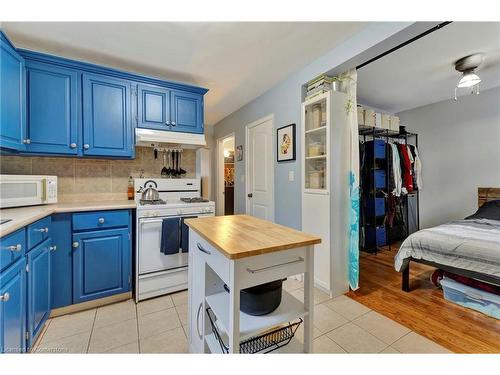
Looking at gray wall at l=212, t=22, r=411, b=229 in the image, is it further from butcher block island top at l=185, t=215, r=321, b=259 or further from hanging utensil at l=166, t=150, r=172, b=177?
butcher block island top at l=185, t=215, r=321, b=259

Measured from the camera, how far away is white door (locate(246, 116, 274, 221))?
297 cm

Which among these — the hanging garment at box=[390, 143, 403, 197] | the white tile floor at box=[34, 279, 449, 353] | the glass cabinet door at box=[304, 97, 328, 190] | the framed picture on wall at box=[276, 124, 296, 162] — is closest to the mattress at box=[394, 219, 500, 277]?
the white tile floor at box=[34, 279, 449, 353]

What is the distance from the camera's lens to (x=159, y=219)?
2.10 m

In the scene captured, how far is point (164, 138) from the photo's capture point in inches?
94.5

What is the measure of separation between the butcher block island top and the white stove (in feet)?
3.07

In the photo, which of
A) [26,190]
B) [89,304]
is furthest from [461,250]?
[26,190]

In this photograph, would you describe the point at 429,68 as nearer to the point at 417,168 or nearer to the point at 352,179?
the point at 352,179

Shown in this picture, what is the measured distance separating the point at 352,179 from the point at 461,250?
1.04 meters

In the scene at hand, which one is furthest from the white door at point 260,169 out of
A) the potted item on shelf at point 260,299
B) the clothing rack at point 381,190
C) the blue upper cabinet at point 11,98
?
the blue upper cabinet at point 11,98

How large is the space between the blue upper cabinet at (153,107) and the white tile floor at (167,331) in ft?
5.96

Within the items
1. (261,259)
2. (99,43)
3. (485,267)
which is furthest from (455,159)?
(99,43)

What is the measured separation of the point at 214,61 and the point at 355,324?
267 centimetres

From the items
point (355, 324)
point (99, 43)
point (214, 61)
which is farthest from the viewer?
point (214, 61)
